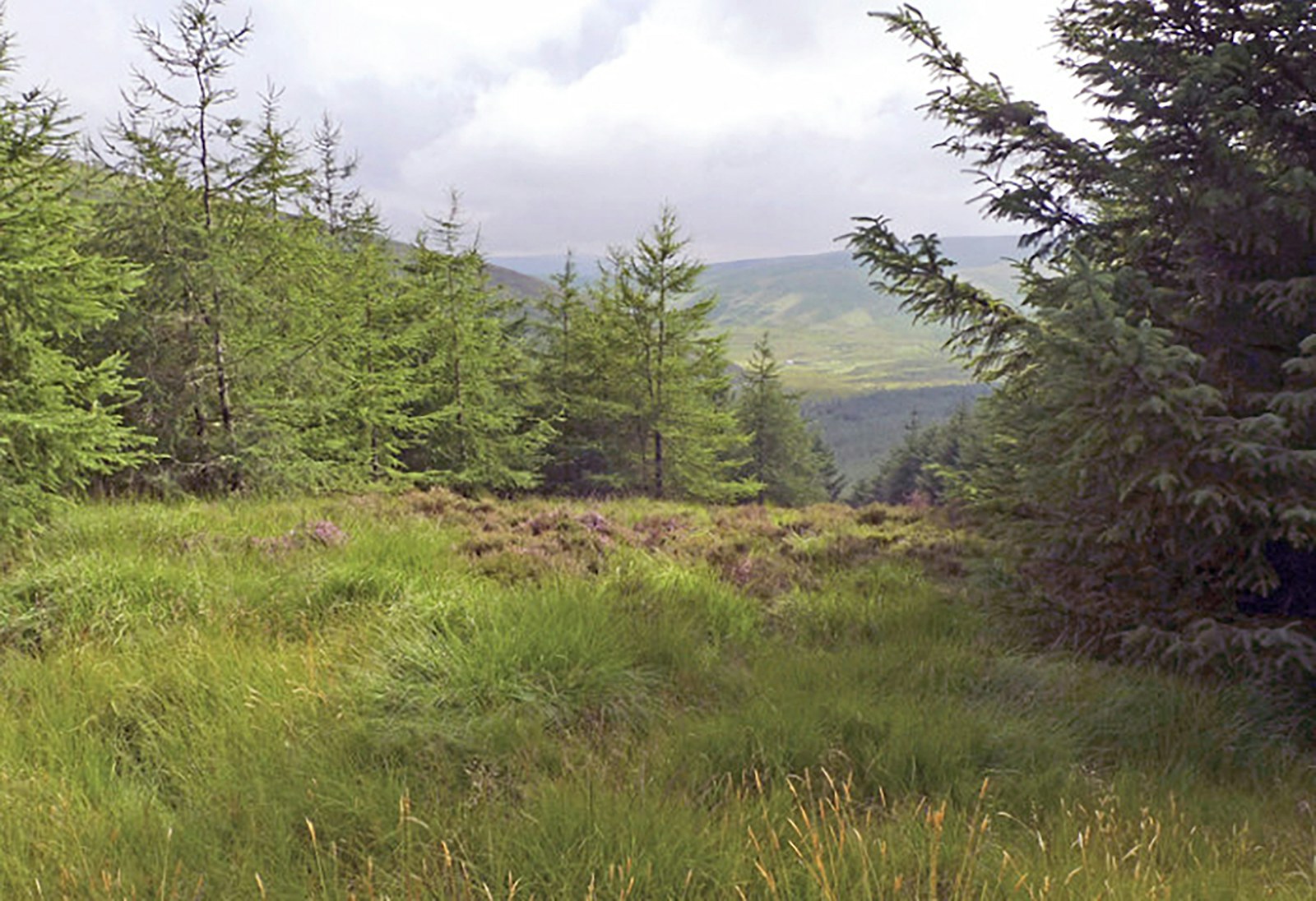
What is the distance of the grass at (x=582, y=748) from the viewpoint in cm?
197

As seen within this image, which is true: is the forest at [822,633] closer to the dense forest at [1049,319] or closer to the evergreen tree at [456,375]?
the dense forest at [1049,319]

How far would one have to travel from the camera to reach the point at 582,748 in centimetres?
277

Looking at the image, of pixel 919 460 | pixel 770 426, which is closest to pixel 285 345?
pixel 770 426

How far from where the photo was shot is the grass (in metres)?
1.97

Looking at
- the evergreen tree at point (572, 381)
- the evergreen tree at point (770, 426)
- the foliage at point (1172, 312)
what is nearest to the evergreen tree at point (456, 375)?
the evergreen tree at point (572, 381)

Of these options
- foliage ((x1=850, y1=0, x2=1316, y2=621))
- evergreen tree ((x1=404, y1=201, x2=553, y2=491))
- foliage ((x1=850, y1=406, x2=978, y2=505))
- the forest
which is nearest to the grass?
the forest

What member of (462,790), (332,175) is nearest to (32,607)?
(462,790)

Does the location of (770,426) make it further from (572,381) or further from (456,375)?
(456,375)

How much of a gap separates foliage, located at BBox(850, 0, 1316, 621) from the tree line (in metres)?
8.25

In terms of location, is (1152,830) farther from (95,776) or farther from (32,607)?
(32,607)

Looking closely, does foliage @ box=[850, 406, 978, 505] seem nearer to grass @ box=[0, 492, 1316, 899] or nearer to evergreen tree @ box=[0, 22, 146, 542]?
grass @ box=[0, 492, 1316, 899]

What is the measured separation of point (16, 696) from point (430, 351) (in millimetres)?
16873

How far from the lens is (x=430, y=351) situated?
1898 cm

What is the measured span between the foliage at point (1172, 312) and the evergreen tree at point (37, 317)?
Answer: 8.17m
